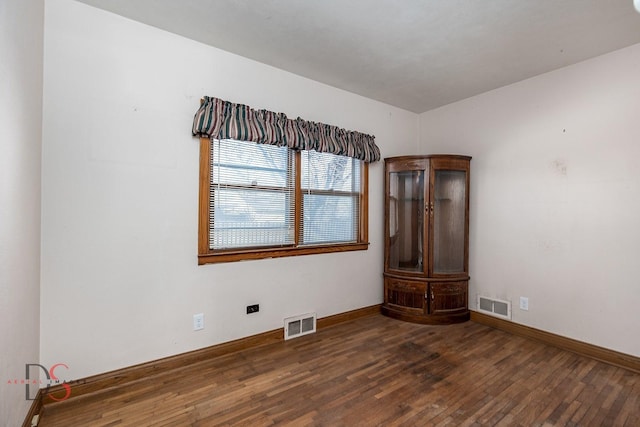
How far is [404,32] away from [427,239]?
82.6 inches

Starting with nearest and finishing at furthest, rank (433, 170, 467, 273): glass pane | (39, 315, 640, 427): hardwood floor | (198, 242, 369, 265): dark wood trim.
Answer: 1. (39, 315, 640, 427): hardwood floor
2. (198, 242, 369, 265): dark wood trim
3. (433, 170, 467, 273): glass pane

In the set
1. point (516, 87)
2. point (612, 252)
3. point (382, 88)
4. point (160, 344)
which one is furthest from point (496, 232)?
point (160, 344)

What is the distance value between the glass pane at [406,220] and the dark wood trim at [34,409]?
127 inches

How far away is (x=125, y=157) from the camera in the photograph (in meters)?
2.17

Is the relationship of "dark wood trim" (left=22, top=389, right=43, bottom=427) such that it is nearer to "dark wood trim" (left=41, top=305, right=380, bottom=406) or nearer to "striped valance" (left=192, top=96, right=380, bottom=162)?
"dark wood trim" (left=41, top=305, right=380, bottom=406)

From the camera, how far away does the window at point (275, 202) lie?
101 inches

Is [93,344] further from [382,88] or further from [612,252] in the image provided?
[612,252]

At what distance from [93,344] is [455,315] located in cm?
339

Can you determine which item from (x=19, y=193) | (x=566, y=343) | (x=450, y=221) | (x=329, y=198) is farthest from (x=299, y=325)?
(x=566, y=343)

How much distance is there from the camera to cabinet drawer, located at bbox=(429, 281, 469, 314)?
336cm

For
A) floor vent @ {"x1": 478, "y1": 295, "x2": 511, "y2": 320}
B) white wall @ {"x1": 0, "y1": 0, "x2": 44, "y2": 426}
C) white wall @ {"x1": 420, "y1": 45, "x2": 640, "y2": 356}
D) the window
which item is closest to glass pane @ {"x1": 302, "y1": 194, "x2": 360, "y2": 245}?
the window

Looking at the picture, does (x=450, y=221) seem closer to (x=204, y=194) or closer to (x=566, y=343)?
(x=566, y=343)

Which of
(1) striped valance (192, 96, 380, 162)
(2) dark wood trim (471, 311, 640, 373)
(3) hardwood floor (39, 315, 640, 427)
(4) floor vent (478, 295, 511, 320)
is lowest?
(3) hardwood floor (39, 315, 640, 427)

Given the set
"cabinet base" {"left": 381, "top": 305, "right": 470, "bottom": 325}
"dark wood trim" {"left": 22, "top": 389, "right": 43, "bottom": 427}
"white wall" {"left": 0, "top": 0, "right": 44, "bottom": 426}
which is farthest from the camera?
"cabinet base" {"left": 381, "top": 305, "right": 470, "bottom": 325}
